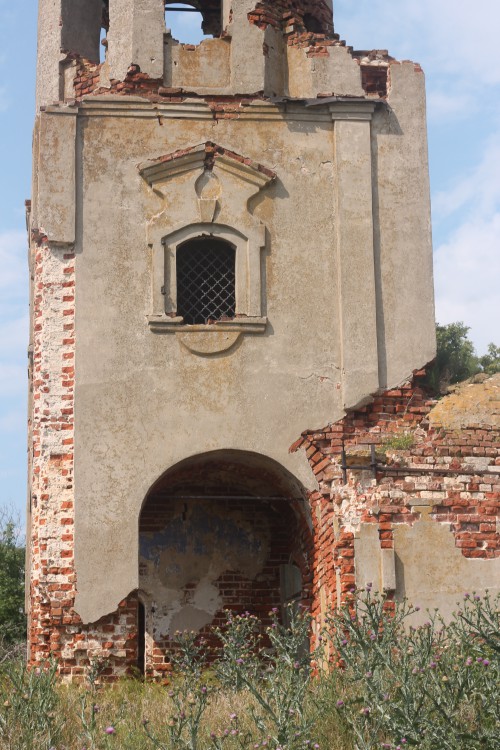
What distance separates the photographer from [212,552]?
1504 cm

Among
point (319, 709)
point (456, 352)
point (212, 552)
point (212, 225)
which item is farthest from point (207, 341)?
point (456, 352)

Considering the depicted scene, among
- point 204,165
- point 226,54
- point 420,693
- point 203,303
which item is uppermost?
point 226,54

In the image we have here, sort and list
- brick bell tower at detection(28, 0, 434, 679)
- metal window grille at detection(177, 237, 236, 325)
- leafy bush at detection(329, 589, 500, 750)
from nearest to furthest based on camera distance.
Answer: leafy bush at detection(329, 589, 500, 750)
brick bell tower at detection(28, 0, 434, 679)
metal window grille at detection(177, 237, 236, 325)

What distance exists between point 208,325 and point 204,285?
586mm

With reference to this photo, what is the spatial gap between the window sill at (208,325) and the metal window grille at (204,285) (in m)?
0.31

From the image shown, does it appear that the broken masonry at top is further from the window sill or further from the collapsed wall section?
the collapsed wall section

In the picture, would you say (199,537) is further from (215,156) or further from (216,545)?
(215,156)

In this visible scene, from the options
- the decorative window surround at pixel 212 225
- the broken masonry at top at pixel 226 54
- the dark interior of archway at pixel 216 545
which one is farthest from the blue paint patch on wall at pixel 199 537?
the broken masonry at top at pixel 226 54

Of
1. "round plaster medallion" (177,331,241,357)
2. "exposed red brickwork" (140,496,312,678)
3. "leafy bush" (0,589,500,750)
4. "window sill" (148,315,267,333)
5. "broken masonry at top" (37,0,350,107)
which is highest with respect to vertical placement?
"broken masonry at top" (37,0,350,107)

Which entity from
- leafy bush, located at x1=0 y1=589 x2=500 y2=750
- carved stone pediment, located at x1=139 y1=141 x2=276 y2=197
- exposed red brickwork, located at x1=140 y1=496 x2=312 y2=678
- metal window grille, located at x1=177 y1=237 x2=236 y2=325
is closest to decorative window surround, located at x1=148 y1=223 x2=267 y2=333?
metal window grille, located at x1=177 y1=237 x2=236 y2=325

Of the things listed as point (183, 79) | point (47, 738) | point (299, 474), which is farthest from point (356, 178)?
point (47, 738)

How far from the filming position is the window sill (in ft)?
44.8

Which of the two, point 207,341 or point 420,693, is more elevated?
point 207,341

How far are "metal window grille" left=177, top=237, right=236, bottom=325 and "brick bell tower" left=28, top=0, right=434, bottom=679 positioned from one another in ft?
0.08
